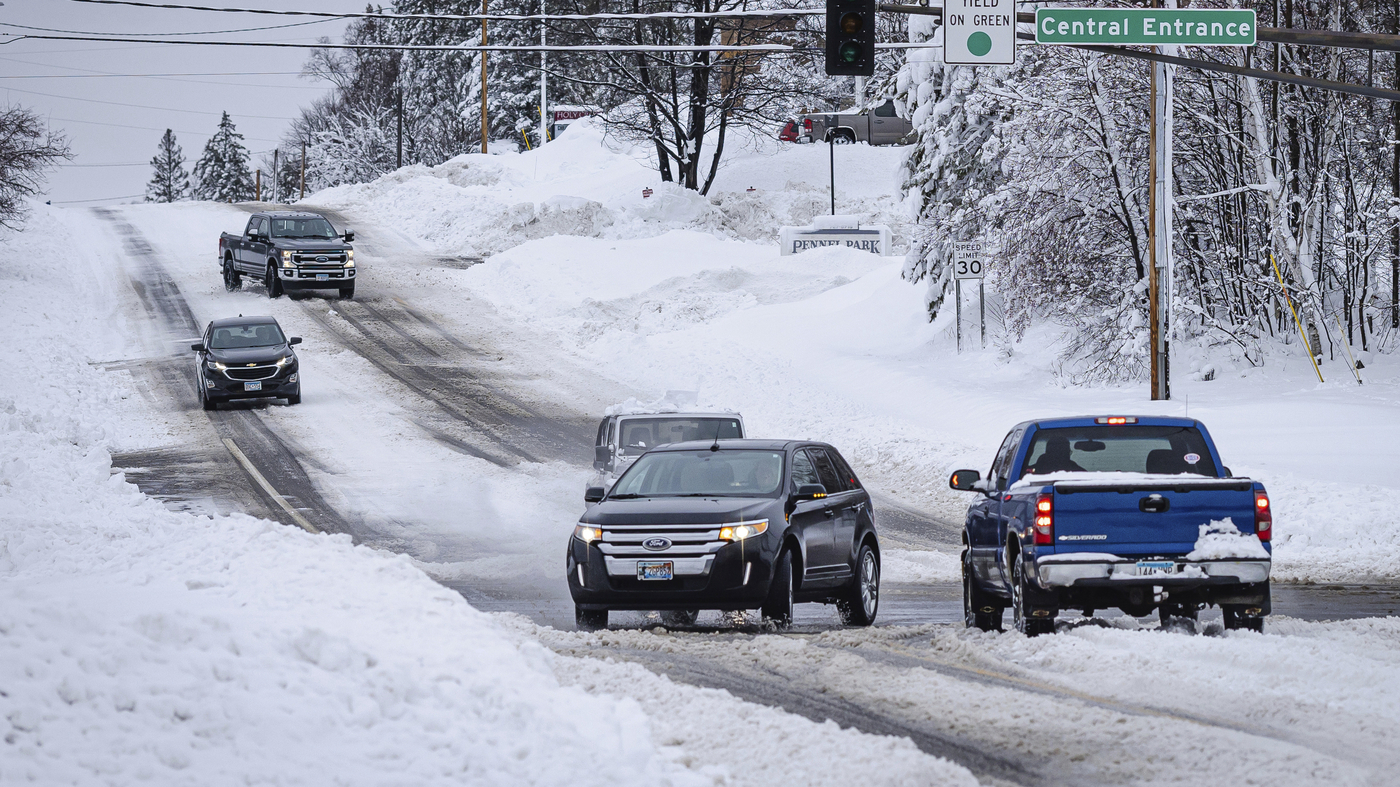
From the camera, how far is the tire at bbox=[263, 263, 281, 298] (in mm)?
37775

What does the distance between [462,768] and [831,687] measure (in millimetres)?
2995

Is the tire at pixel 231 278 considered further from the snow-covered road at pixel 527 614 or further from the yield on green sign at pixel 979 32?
the yield on green sign at pixel 979 32

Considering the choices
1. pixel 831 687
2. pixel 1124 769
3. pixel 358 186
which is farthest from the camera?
pixel 358 186

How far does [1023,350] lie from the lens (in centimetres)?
3170

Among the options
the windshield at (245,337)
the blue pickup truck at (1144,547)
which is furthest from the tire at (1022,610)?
the windshield at (245,337)

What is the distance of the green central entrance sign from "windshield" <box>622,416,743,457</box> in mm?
5997

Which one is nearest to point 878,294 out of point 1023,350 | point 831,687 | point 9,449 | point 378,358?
point 1023,350

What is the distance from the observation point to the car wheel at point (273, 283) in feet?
124

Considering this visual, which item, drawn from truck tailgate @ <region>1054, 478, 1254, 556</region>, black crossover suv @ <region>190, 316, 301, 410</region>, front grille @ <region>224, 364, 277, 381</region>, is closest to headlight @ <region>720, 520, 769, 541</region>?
truck tailgate @ <region>1054, 478, 1254, 556</region>

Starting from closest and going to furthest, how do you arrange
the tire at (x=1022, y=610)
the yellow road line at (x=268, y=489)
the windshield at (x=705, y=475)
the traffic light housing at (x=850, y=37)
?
the tire at (x=1022, y=610) < the windshield at (x=705, y=475) < the yellow road line at (x=268, y=489) < the traffic light housing at (x=850, y=37)

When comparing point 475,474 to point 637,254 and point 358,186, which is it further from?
point 358,186

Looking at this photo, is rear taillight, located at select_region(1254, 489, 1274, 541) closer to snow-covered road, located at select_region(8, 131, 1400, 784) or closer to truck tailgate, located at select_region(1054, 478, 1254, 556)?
truck tailgate, located at select_region(1054, 478, 1254, 556)

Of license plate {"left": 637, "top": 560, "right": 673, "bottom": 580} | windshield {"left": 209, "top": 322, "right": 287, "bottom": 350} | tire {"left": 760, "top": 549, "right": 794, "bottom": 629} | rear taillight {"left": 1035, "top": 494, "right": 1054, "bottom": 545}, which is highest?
windshield {"left": 209, "top": 322, "right": 287, "bottom": 350}

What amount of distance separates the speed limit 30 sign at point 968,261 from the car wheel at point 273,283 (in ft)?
61.0
